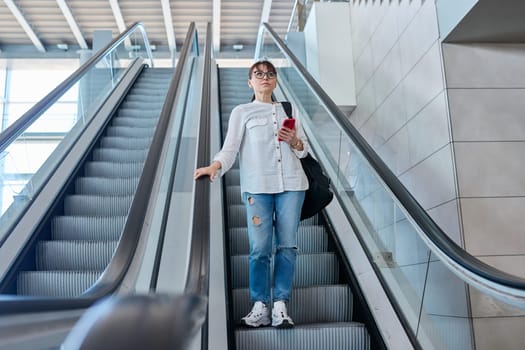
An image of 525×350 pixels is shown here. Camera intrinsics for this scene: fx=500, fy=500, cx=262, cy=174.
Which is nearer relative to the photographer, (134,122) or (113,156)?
(113,156)

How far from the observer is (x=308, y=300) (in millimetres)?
2947

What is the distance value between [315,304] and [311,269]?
1.20 ft

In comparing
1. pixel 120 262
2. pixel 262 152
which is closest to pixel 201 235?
pixel 120 262

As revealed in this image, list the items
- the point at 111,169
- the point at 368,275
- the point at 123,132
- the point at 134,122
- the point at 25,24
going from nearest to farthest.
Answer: the point at 368,275, the point at 111,169, the point at 123,132, the point at 134,122, the point at 25,24

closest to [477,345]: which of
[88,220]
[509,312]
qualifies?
[509,312]

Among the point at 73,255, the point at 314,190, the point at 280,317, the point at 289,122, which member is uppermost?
the point at 289,122

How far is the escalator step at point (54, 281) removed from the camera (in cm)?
299

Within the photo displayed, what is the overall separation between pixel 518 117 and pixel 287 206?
2706 mm

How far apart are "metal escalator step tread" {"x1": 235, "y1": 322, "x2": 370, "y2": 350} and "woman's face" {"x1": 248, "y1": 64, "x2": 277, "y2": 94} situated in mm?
1342

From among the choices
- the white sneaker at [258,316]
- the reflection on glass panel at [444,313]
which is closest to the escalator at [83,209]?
the white sneaker at [258,316]

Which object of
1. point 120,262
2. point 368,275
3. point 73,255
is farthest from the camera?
point 73,255

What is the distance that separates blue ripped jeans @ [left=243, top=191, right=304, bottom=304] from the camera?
2.67 m

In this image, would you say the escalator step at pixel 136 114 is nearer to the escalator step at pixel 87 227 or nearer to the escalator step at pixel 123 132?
the escalator step at pixel 123 132

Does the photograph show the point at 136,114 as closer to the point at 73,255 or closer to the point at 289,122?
the point at 73,255
